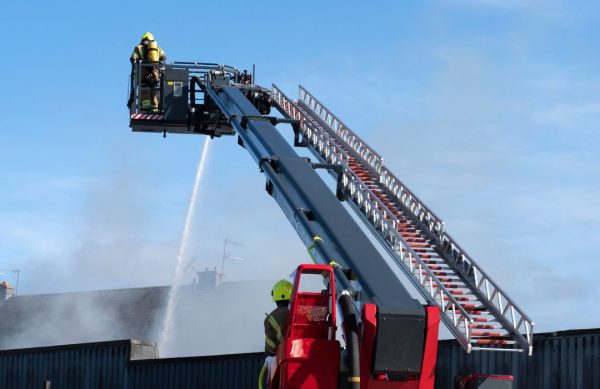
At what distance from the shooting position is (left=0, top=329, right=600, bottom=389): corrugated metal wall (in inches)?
813

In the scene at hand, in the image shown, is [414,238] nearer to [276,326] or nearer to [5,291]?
[276,326]

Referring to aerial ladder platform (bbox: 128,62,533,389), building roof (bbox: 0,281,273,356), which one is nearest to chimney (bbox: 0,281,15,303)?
building roof (bbox: 0,281,273,356)

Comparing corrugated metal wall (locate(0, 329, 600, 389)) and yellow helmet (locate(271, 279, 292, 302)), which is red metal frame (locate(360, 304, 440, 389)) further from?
corrugated metal wall (locate(0, 329, 600, 389))

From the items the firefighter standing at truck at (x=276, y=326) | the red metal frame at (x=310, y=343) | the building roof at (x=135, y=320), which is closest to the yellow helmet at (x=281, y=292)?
the firefighter standing at truck at (x=276, y=326)

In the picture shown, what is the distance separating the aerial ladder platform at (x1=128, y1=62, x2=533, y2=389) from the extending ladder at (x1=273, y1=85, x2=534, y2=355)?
0.03 metres

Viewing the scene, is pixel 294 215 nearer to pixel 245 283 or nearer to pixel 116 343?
pixel 116 343

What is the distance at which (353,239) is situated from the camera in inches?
577

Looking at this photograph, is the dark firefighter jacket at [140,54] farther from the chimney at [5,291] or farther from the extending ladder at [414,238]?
the chimney at [5,291]

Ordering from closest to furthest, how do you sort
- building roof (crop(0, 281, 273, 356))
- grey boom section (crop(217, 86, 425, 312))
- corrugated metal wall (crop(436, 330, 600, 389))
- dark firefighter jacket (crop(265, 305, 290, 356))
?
1. dark firefighter jacket (crop(265, 305, 290, 356))
2. grey boom section (crop(217, 86, 425, 312))
3. corrugated metal wall (crop(436, 330, 600, 389))
4. building roof (crop(0, 281, 273, 356))

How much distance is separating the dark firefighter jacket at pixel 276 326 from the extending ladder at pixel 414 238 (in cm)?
1040

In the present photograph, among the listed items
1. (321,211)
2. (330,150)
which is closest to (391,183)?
(330,150)

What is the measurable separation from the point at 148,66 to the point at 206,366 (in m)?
9.29

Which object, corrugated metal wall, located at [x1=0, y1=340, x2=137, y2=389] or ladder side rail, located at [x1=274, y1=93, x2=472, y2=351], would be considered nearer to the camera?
ladder side rail, located at [x1=274, y1=93, x2=472, y2=351]

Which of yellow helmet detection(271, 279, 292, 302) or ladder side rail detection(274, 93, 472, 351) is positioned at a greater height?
ladder side rail detection(274, 93, 472, 351)
